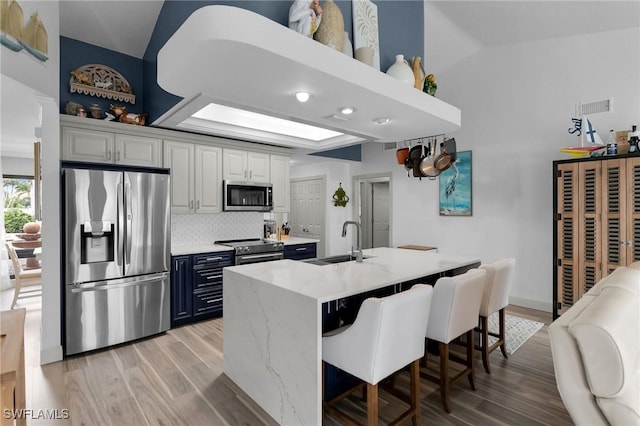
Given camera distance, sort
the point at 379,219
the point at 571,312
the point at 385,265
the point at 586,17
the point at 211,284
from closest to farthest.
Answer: the point at 571,312 → the point at 385,265 → the point at 586,17 → the point at 211,284 → the point at 379,219

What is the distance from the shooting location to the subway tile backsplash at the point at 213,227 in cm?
428

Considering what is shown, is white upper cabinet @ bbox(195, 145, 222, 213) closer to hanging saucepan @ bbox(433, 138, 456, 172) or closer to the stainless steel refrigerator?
the stainless steel refrigerator

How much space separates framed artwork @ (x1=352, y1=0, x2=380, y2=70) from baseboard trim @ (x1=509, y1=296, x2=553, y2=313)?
12.3 feet

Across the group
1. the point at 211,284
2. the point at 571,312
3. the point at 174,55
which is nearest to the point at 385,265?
the point at 571,312

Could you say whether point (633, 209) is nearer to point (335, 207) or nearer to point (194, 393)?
point (194, 393)

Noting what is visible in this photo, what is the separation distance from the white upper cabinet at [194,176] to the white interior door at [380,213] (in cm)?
360

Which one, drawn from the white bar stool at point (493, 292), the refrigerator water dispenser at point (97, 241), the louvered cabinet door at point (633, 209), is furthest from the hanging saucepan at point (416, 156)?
the refrigerator water dispenser at point (97, 241)

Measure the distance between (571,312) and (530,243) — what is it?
3.54 meters

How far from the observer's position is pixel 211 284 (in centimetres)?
395

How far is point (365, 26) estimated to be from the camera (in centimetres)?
259

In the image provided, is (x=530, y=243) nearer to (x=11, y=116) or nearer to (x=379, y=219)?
(x=379, y=219)

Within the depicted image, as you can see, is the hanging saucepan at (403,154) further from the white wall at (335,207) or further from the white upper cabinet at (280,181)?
the white wall at (335,207)

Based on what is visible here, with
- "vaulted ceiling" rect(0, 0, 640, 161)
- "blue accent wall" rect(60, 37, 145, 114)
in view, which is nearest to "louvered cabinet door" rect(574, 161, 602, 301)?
"vaulted ceiling" rect(0, 0, 640, 161)

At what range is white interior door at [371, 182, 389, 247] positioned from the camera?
6785 millimetres
